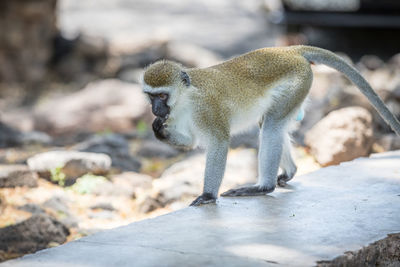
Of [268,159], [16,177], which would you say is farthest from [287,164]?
[16,177]

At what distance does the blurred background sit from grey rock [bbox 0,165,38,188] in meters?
0.01

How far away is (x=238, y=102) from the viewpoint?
5.31 m

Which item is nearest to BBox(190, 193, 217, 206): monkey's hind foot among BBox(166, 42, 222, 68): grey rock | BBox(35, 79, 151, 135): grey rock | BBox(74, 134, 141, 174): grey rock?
BBox(74, 134, 141, 174): grey rock

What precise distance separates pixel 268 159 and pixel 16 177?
12.5ft

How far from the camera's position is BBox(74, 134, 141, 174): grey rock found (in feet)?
29.1

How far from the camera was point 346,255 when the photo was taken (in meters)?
3.58

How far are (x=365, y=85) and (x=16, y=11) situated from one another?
11345 millimetres

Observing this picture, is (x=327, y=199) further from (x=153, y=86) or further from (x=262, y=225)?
(x=153, y=86)

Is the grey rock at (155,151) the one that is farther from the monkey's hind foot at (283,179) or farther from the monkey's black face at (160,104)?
the monkey's black face at (160,104)

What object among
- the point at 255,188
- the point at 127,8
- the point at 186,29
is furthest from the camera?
the point at 127,8

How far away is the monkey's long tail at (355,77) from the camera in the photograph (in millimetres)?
5609

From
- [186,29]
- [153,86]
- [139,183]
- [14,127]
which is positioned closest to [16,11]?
[14,127]

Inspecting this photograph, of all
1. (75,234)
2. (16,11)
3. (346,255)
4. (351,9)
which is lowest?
(75,234)

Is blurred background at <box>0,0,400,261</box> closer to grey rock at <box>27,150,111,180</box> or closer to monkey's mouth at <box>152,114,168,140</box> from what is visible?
grey rock at <box>27,150,111,180</box>
